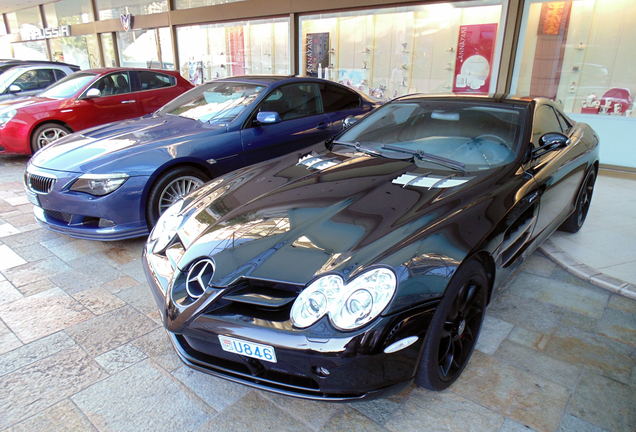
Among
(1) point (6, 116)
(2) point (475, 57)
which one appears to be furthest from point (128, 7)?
(2) point (475, 57)

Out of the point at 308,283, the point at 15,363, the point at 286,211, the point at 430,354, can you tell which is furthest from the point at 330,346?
the point at 15,363

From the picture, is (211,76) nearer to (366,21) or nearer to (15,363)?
(366,21)

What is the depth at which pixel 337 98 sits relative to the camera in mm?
5188

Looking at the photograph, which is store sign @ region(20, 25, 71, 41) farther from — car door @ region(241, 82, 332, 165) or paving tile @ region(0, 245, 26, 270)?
paving tile @ region(0, 245, 26, 270)

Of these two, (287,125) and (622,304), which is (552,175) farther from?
(287,125)

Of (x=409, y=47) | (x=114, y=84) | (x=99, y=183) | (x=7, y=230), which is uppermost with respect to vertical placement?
(x=409, y=47)

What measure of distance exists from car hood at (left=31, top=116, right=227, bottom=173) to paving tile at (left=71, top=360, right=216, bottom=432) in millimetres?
2005

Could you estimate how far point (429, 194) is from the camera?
216 cm

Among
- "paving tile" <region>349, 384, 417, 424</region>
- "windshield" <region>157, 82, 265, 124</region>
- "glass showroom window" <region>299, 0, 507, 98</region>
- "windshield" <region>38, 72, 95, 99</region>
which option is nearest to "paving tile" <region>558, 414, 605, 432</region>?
"paving tile" <region>349, 384, 417, 424</region>

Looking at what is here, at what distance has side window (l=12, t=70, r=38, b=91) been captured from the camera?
27.9 ft

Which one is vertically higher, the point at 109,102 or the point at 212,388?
the point at 109,102

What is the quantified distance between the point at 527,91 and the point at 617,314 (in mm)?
5058

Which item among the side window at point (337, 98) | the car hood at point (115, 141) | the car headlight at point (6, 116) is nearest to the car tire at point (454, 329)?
the car hood at point (115, 141)

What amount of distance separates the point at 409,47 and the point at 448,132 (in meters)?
5.80
